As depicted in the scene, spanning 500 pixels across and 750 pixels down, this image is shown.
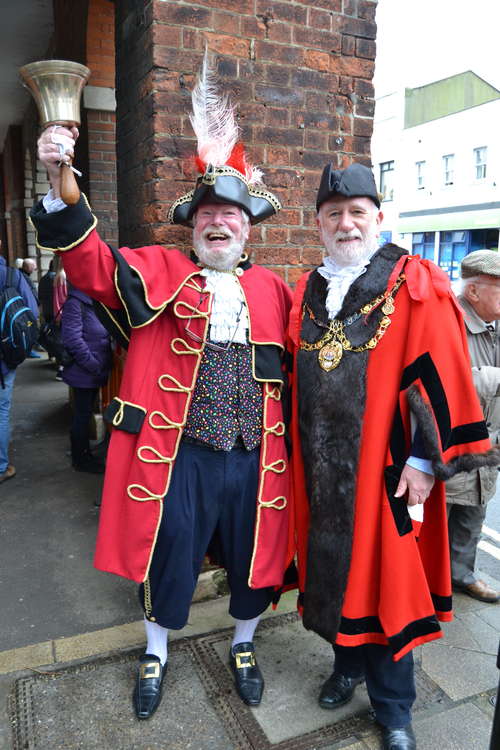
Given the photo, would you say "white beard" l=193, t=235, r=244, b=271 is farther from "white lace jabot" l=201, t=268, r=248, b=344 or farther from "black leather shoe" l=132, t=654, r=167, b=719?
"black leather shoe" l=132, t=654, r=167, b=719

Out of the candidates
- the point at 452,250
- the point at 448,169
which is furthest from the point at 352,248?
the point at 448,169

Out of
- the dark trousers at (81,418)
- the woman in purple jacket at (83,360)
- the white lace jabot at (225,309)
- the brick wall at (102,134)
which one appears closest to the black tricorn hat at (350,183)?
the white lace jabot at (225,309)

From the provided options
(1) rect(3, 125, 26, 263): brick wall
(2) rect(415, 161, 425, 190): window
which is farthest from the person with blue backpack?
(2) rect(415, 161, 425, 190): window

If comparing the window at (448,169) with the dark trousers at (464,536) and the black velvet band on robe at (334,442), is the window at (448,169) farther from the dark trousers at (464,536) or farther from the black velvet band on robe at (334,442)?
the black velvet band on robe at (334,442)

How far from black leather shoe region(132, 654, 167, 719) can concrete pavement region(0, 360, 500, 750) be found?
1.4 inches

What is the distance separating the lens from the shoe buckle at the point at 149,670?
7.70ft

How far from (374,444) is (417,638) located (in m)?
0.70

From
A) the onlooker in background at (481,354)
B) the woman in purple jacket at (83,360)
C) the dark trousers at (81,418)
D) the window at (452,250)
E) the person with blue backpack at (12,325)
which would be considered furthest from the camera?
the window at (452,250)

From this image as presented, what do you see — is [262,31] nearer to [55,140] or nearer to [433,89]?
[55,140]

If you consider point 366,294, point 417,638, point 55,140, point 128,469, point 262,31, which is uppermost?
point 262,31

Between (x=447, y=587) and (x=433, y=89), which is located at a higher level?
(x=433, y=89)

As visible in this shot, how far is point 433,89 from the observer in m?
26.1

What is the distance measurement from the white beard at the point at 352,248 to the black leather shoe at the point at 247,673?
163 cm

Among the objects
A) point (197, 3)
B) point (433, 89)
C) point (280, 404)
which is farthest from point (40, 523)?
point (433, 89)
